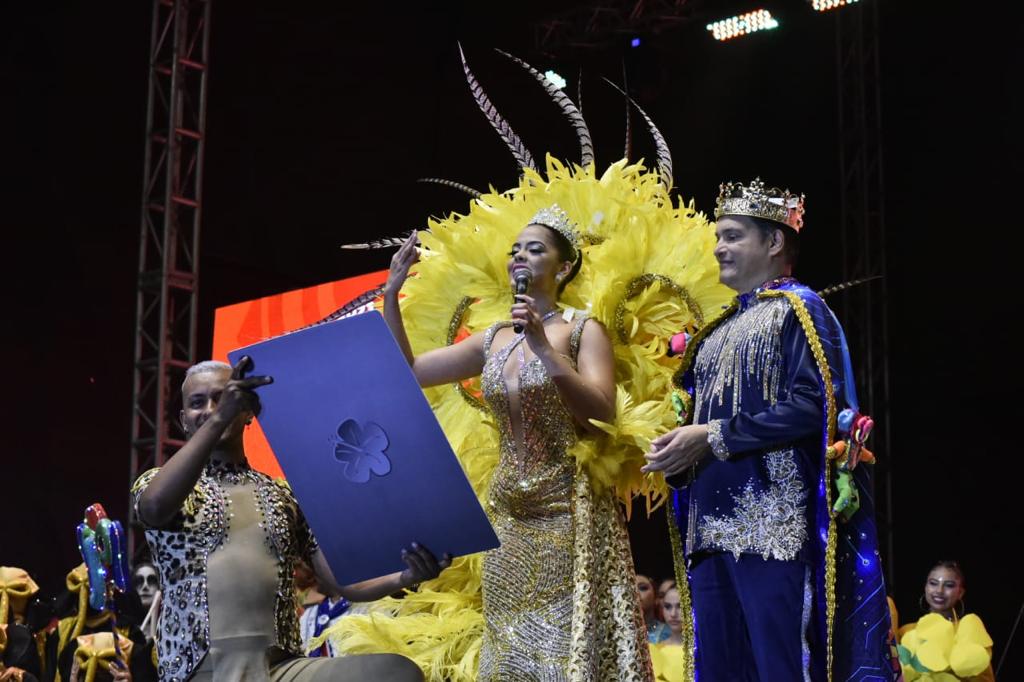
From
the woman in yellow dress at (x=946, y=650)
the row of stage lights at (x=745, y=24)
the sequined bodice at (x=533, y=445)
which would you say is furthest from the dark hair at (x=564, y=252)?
the row of stage lights at (x=745, y=24)

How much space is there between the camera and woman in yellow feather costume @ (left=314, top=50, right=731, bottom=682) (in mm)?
3688

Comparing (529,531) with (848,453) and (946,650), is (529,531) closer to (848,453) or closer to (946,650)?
(848,453)

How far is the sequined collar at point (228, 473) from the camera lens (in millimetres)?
3021

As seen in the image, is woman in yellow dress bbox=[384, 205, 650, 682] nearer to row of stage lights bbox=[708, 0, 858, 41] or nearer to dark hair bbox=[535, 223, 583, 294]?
dark hair bbox=[535, 223, 583, 294]

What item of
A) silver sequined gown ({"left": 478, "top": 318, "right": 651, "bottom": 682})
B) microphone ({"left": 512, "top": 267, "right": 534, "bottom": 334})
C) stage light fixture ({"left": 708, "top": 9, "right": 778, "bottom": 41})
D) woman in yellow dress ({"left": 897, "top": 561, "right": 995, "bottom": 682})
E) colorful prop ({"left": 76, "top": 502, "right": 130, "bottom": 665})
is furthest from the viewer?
stage light fixture ({"left": 708, "top": 9, "right": 778, "bottom": 41})

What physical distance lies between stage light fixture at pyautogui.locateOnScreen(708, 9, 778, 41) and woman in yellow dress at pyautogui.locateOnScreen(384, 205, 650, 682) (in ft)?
18.2

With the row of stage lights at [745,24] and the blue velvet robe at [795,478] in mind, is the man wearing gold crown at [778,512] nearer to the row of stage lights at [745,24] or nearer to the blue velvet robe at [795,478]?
the blue velvet robe at [795,478]

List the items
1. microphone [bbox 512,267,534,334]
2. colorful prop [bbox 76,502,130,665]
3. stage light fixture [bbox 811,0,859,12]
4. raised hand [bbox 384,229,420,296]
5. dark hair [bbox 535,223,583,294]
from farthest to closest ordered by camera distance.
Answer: stage light fixture [bbox 811,0,859,12] < dark hair [bbox 535,223,583,294] < raised hand [bbox 384,229,420,296] < microphone [bbox 512,267,534,334] < colorful prop [bbox 76,502,130,665]

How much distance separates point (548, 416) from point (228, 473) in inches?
42.5

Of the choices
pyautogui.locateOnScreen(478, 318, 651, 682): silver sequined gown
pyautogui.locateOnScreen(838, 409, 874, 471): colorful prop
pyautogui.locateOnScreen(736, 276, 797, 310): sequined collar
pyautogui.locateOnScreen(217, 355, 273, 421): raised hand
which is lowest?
pyautogui.locateOnScreen(478, 318, 651, 682): silver sequined gown

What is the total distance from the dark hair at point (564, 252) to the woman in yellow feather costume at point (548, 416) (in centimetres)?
10

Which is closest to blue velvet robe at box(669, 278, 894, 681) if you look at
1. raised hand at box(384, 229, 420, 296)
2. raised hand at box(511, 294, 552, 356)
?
raised hand at box(511, 294, 552, 356)

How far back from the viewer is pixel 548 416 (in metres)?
3.84

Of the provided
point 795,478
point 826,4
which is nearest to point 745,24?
point 826,4
